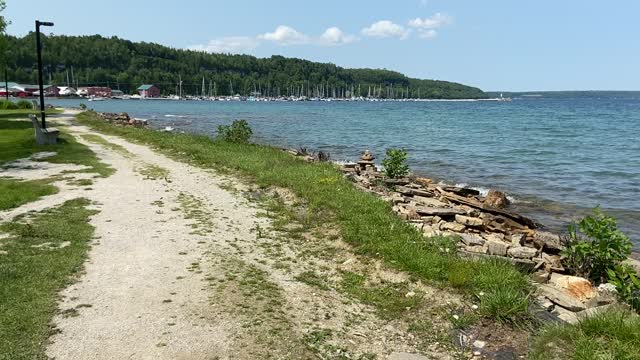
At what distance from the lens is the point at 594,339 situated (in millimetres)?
6129

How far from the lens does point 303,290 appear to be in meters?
8.04

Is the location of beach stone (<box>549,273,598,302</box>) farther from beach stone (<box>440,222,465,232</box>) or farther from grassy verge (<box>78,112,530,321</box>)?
beach stone (<box>440,222,465,232</box>)

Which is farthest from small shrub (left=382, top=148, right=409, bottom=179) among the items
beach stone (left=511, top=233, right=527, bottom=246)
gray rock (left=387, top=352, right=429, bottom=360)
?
gray rock (left=387, top=352, right=429, bottom=360)

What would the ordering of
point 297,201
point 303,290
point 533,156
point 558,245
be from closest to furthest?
point 303,290
point 558,245
point 297,201
point 533,156

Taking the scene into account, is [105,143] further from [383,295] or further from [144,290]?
[383,295]

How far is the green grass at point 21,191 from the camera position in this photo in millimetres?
12789

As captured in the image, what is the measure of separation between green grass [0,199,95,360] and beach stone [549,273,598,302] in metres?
7.54

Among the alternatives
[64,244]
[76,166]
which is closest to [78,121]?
[76,166]

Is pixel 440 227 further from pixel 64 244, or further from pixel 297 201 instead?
pixel 64 244

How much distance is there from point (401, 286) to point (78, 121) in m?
41.9

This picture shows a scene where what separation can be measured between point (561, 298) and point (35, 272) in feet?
26.4

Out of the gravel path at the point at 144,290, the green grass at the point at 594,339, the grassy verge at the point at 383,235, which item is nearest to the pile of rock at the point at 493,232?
the grassy verge at the point at 383,235

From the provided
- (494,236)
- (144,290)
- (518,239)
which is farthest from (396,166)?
(144,290)

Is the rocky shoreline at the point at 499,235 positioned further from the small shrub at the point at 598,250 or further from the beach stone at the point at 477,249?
the small shrub at the point at 598,250
